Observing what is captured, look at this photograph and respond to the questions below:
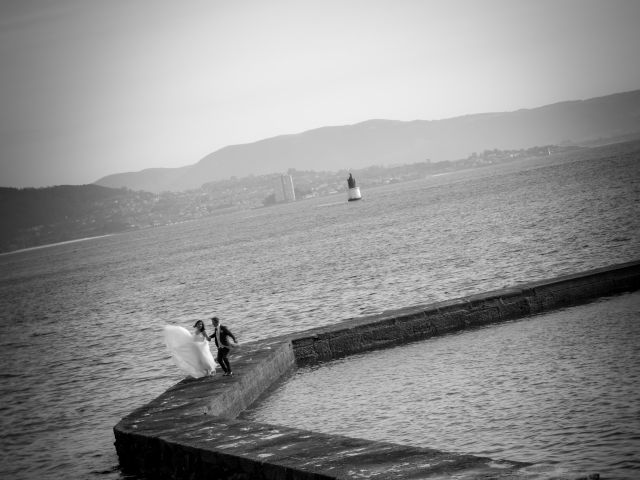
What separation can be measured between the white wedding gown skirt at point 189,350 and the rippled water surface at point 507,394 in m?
1.54

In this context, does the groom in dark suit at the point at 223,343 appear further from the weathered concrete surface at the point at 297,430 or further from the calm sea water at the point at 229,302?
the calm sea water at the point at 229,302

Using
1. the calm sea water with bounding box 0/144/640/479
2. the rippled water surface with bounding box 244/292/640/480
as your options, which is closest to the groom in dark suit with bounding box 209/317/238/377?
the rippled water surface with bounding box 244/292/640/480

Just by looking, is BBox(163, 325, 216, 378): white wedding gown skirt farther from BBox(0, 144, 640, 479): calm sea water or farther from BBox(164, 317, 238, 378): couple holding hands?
BBox(0, 144, 640, 479): calm sea water

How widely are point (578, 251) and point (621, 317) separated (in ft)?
56.1

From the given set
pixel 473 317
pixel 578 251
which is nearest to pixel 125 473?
pixel 473 317

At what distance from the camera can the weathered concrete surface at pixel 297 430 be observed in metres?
7.96

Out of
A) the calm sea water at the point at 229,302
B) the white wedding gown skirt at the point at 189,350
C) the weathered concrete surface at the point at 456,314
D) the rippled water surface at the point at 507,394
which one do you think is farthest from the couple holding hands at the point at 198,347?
the weathered concrete surface at the point at 456,314

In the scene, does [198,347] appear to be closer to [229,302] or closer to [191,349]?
[191,349]

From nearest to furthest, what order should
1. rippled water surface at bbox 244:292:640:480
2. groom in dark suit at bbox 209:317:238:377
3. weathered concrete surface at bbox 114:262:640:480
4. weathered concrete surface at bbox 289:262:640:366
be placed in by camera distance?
weathered concrete surface at bbox 114:262:640:480 < rippled water surface at bbox 244:292:640:480 < groom in dark suit at bbox 209:317:238:377 < weathered concrete surface at bbox 289:262:640:366

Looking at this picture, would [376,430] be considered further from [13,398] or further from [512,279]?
[512,279]

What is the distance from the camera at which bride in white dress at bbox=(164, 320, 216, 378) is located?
14.6m

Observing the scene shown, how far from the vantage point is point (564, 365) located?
13344 mm

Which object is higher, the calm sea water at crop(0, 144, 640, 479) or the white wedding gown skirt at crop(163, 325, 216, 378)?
the white wedding gown skirt at crop(163, 325, 216, 378)

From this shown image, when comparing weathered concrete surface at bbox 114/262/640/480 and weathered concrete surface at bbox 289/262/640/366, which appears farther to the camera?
weathered concrete surface at bbox 289/262/640/366
